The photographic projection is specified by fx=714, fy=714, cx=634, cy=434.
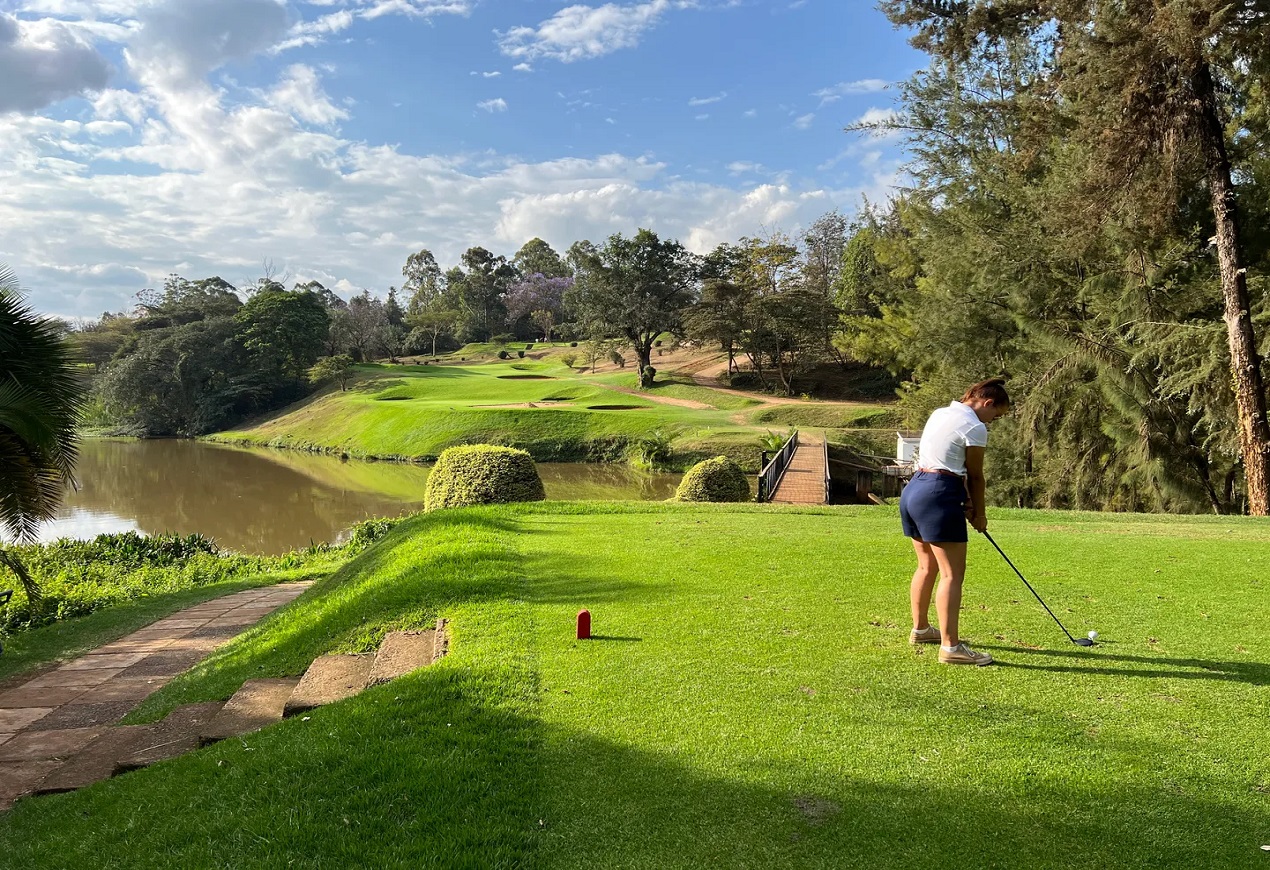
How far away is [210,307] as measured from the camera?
62.7 m

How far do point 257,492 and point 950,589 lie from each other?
1185 inches

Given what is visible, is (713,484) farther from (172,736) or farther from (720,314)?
(720,314)

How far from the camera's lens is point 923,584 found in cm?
459

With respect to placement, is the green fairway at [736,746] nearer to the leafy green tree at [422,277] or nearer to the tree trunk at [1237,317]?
the tree trunk at [1237,317]

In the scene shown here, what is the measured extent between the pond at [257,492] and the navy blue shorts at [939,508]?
18437 mm

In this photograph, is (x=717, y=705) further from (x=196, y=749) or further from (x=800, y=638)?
(x=196, y=749)

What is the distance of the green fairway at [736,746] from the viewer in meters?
2.69

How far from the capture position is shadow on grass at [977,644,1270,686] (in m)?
4.02

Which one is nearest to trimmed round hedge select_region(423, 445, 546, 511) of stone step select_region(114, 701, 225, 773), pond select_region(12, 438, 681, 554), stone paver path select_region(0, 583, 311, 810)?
stone paver path select_region(0, 583, 311, 810)

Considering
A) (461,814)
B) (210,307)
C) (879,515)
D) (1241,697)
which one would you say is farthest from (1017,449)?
(210,307)

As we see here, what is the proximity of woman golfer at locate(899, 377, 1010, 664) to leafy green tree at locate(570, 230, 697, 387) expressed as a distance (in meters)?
43.5

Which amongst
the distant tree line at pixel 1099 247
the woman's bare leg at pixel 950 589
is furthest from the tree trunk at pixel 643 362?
the woman's bare leg at pixel 950 589

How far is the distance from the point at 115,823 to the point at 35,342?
21.9 ft

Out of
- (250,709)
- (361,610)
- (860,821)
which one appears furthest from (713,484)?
(860,821)
